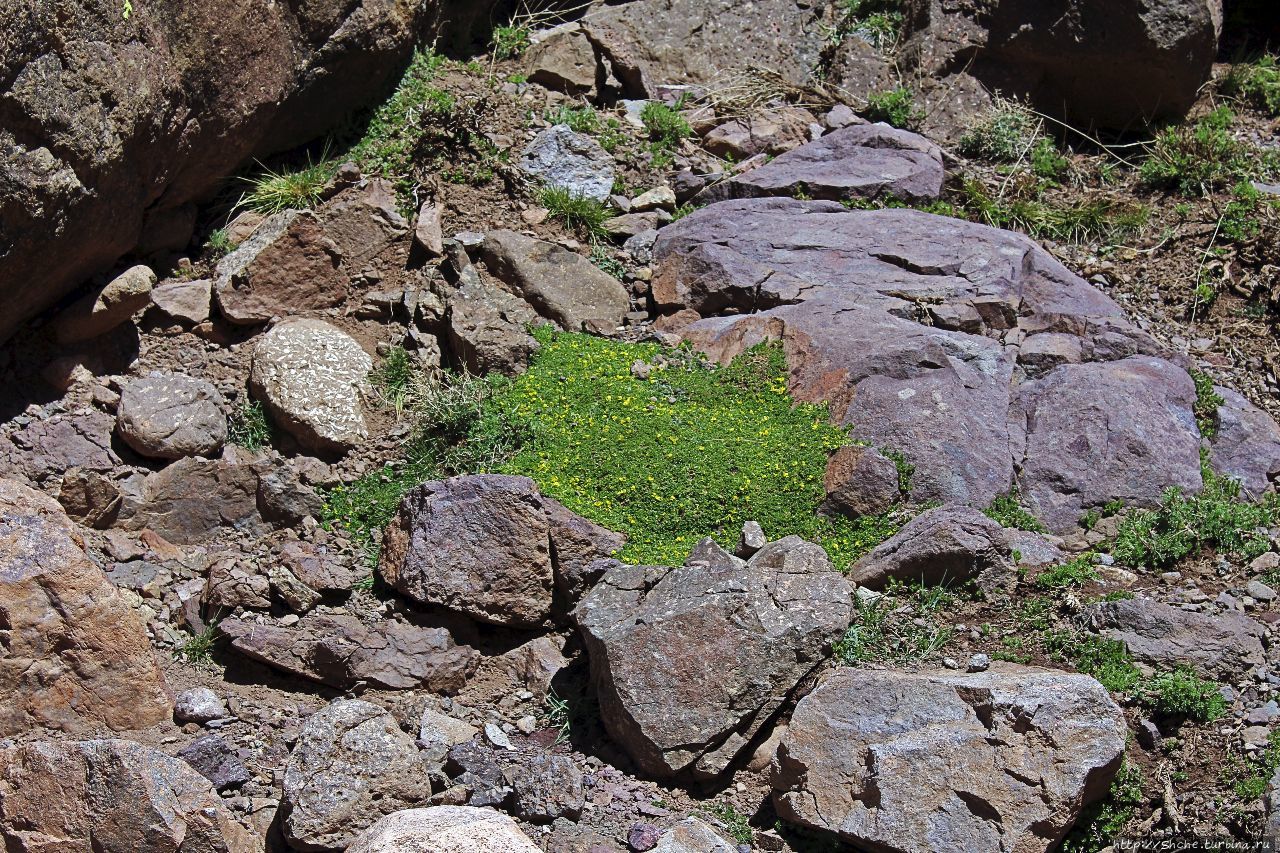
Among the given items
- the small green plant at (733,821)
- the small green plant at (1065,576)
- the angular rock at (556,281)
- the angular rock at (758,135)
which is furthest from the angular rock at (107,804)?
the angular rock at (758,135)

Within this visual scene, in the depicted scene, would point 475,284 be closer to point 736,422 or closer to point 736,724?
point 736,422

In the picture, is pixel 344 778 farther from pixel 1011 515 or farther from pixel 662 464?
pixel 1011 515

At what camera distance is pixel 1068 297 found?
6758mm

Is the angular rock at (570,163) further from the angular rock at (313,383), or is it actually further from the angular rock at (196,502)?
the angular rock at (196,502)

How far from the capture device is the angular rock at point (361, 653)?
16.4 feet

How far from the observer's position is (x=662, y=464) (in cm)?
566

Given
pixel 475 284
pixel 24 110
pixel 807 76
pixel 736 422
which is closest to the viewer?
pixel 24 110

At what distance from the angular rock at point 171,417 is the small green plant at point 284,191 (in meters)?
1.29

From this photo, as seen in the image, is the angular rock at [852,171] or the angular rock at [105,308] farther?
the angular rock at [852,171]

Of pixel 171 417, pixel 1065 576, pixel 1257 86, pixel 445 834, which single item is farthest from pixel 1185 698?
pixel 1257 86

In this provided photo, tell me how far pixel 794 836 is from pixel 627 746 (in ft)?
2.45

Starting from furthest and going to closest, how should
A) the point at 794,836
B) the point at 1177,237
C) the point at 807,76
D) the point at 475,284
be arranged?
1. the point at 807,76
2. the point at 1177,237
3. the point at 475,284
4. the point at 794,836

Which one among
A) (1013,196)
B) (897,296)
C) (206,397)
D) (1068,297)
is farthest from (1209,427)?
(206,397)

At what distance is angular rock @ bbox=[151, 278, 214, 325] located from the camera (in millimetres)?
6402
